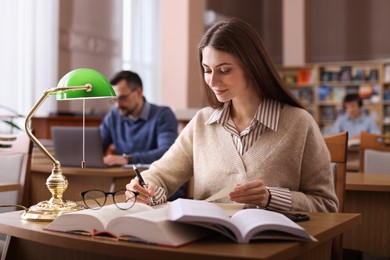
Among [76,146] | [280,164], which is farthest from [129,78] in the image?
[280,164]

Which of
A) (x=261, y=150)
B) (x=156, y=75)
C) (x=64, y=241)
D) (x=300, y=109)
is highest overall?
(x=156, y=75)

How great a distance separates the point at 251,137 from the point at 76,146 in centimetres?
161

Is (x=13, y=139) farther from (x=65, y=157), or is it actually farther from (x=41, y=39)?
(x=41, y=39)

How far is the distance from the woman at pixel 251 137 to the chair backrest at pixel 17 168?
0.91 meters

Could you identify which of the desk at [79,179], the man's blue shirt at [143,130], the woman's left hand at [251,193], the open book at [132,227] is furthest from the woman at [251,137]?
the man's blue shirt at [143,130]

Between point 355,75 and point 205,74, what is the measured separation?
8.18 m

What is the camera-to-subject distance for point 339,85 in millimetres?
9867

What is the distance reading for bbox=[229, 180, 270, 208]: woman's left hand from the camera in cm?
162

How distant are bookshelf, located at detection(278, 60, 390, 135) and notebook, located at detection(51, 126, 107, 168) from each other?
6.64 meters

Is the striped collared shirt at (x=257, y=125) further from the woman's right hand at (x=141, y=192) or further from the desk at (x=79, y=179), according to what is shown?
the desk at (x=79, y=179)

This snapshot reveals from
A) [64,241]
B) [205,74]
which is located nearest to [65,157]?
[205,74]

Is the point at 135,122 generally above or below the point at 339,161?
above

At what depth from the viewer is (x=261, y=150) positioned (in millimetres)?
1978

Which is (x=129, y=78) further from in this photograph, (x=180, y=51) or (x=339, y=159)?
(x=180, y=51)
